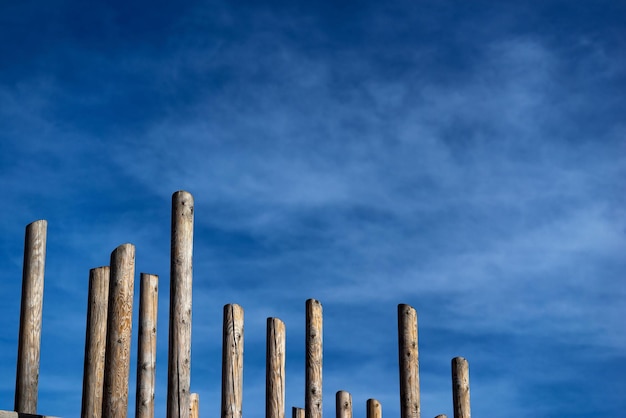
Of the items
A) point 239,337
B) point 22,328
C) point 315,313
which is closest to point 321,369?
point 315,313

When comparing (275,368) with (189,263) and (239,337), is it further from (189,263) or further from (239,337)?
(189,263)

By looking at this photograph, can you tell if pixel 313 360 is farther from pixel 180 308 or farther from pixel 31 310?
pixel 31 310

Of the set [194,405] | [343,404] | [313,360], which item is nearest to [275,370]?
[313,360]

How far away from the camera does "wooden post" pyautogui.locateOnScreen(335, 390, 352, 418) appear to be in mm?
12836

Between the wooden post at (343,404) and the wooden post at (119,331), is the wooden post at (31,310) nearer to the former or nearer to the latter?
the wooden post at (119,331)

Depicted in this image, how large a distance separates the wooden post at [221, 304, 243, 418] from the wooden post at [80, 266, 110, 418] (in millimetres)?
1211

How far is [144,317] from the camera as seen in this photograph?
33.0 ft

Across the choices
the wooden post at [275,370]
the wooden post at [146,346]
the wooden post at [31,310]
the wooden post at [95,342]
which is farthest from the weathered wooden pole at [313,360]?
the wooden post at [31,310]

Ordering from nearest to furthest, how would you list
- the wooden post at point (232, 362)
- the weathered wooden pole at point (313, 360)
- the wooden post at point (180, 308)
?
the wooden post at point (180, 308), the wooden post at point (232, 362), the weathered wooden pole at point (313, 360)

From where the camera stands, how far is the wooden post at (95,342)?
31.9ft

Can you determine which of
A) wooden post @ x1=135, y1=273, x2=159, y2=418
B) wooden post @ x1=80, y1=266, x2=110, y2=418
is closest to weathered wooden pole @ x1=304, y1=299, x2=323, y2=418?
wooden post @ x1=135, y1=273, x2=159, y2=418

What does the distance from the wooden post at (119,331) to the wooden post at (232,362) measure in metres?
1.07

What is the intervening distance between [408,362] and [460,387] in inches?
36.5

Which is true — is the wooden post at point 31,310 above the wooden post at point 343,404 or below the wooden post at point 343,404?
above
